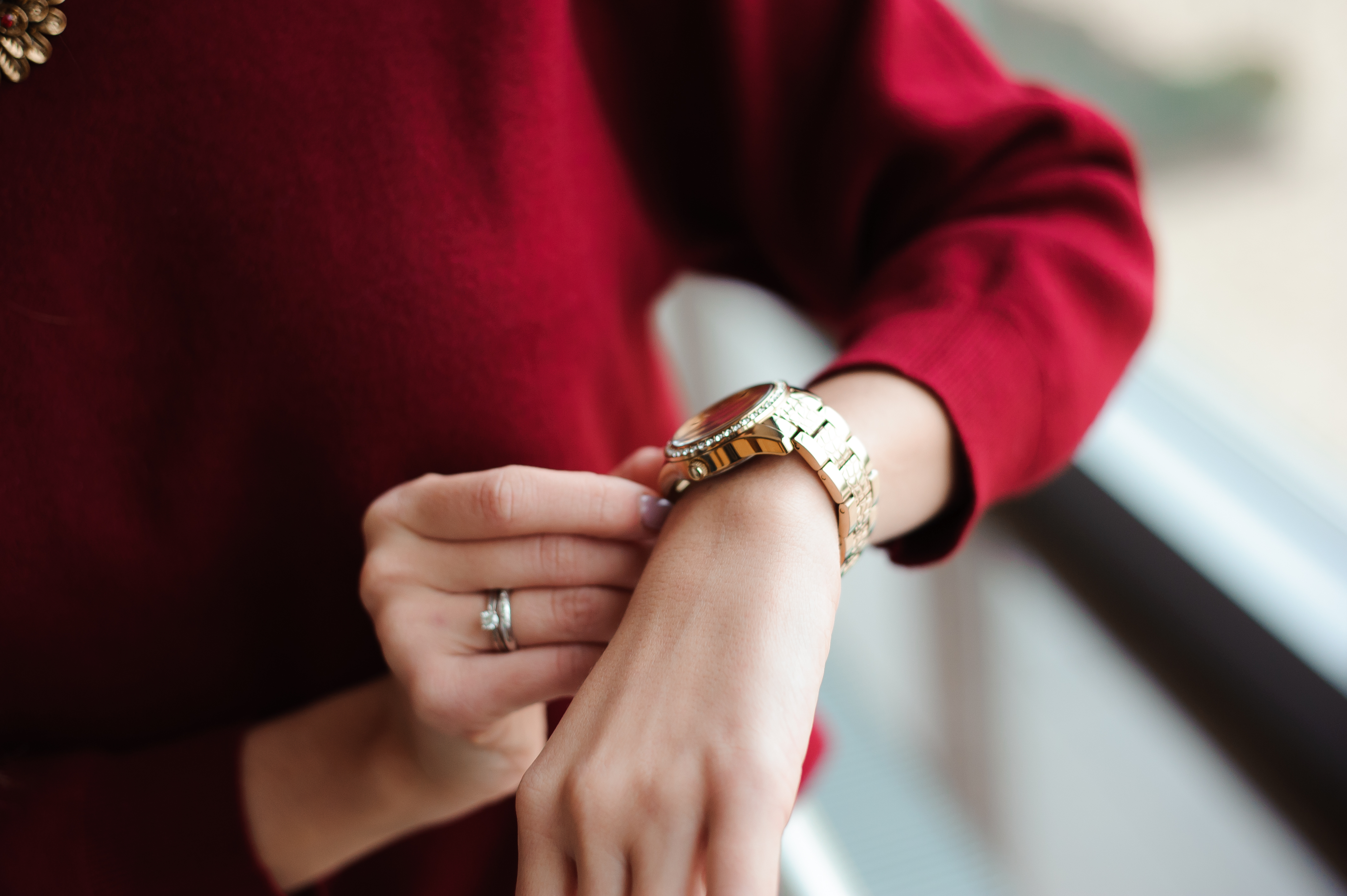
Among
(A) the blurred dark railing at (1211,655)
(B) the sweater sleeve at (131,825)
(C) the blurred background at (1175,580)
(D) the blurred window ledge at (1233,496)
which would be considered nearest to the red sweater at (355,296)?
(B) the sweater sleeve at (131,825)

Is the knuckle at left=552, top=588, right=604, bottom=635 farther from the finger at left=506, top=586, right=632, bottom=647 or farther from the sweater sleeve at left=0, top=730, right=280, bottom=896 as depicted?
the sweater sleeve at left=0, top=730, right=280, bottom=896

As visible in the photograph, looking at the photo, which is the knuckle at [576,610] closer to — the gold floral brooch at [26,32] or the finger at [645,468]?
the finger at [645,468]

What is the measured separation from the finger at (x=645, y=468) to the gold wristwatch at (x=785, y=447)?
23mm

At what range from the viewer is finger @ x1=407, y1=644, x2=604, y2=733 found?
1.27 ft

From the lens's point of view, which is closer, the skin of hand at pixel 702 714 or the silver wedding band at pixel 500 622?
the skin of hand at pixel 702 714

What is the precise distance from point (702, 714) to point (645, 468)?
0.15 metres

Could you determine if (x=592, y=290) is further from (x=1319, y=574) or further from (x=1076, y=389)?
(x=1319, y=574)

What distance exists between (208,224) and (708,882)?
1.17 feet

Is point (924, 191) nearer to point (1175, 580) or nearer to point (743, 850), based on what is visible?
point (743, 850)

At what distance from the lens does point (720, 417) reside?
385 millimetres

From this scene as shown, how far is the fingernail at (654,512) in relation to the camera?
0.39m

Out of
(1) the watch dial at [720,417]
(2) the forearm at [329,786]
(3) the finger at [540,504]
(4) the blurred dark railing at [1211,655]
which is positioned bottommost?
(4) the blurred dark railing at [1211,655]

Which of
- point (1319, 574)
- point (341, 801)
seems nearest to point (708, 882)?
point (341, 801)

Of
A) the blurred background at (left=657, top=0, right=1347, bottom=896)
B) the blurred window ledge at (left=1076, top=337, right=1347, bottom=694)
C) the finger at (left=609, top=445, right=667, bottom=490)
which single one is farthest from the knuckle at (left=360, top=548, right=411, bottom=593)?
the blurred window ledge at (left=1076, top=337, right=1347, bottom=694)
